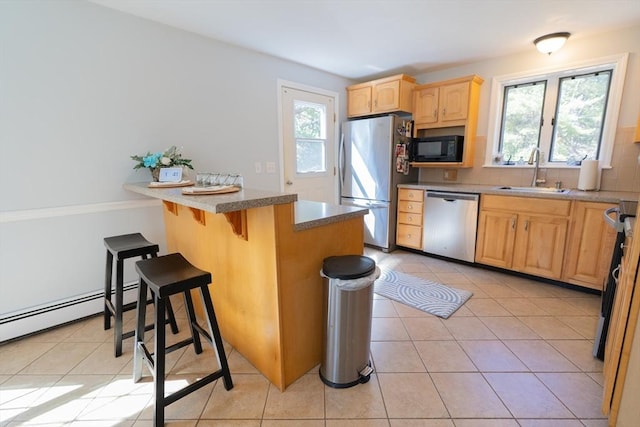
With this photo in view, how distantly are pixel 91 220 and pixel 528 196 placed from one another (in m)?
3.86

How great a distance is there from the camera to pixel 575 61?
2.86 metres

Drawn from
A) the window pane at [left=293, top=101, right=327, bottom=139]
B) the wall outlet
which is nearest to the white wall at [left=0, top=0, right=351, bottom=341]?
the window pane at [left=293, top=101, right=327, bottom=139]

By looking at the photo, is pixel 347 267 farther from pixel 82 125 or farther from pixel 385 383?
pixel 82 125

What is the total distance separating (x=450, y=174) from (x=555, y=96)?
131 cm

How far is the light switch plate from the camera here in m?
2.22

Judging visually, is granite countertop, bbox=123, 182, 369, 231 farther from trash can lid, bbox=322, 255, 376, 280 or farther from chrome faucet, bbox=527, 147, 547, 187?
chrome faucet, bbox=527, 147, 547, 187

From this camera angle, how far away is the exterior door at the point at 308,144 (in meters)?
3.46

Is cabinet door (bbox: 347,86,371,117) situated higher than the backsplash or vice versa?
cabinet door (bbox: 347,86,371,117)

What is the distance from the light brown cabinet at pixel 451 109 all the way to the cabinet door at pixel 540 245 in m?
1.05

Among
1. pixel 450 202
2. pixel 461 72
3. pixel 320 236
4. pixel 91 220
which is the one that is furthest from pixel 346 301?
pixel 461 72

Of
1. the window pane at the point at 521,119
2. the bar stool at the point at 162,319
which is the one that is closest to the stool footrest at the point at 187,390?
the bar stool at the point at 162,319

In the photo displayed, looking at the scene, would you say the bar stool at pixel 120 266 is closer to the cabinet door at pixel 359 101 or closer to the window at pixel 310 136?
the window at pixel 310 136

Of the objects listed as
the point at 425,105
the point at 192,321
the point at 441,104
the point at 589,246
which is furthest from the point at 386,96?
the point at 192,321

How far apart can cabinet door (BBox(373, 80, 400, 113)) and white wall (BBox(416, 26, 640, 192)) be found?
77 centimetres
